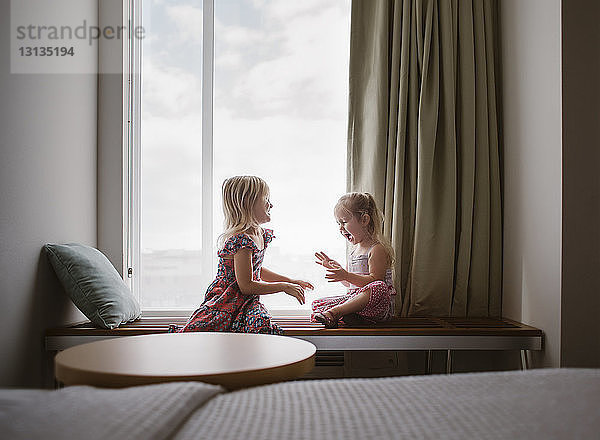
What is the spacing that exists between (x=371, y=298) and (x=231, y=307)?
2.00ft

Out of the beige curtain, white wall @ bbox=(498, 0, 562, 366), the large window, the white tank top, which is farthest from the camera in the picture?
the large window

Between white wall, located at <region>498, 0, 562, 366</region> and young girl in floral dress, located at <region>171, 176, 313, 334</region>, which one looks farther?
young girl in floral dress, located at <region>171, 176, 313, 334</region>

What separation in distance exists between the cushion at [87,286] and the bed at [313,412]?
1.85 metres

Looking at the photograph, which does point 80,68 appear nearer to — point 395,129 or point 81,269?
point 81,269

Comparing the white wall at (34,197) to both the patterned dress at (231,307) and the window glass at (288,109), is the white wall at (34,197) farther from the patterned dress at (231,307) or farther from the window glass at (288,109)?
the window glass at (288,109)

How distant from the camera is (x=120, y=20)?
3.12 metres

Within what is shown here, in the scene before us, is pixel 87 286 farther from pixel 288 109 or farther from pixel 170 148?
pixel 288 109

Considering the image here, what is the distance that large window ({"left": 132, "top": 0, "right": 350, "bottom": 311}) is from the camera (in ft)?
10.4

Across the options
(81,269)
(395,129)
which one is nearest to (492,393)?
(81,269)

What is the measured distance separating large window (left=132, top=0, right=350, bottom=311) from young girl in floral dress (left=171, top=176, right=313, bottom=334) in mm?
458

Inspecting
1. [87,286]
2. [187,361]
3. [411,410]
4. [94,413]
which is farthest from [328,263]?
[94,413]

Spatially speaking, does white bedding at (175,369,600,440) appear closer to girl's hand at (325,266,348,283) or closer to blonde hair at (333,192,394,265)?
girl's hand at (325,266,348,283)

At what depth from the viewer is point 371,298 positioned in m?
2.64

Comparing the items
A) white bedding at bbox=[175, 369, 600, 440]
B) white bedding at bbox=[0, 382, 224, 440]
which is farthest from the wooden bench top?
white bedding at bbox=[0, 382, 224, 440]
